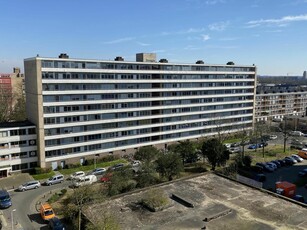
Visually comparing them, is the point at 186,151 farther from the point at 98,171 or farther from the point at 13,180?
→ the point at 13,180

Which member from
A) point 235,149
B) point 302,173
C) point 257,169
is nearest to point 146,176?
point 257,169

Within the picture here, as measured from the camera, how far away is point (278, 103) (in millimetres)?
132625

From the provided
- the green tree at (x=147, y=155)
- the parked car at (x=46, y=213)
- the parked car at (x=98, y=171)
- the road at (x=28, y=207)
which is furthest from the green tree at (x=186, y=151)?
the parked car at (x=46, y=213)

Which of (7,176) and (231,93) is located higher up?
(231,93)

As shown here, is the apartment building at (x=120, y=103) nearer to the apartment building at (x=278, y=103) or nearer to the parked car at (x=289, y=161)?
the parked car at (x=289, y=161)

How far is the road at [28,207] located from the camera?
1638 inches

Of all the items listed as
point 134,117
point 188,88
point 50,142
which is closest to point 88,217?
point 50,142

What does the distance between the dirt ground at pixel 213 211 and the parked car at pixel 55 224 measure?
6.66m

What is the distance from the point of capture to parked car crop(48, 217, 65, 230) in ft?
127

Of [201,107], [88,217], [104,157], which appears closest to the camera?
[88,217]

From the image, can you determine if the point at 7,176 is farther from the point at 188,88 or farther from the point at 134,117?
the point at 188,88

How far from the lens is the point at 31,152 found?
6234 cm

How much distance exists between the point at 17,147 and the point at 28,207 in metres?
17.8

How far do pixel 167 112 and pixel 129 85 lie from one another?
14.5 m
